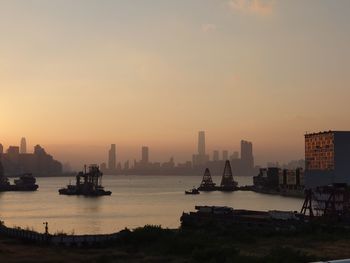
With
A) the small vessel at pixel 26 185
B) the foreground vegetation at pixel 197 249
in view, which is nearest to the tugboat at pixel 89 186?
the small vessel at pixel 26 185

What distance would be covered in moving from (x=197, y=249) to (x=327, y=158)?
66709 mm

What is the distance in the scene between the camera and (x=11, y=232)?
40531mm

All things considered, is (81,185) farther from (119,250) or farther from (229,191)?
(119,250)

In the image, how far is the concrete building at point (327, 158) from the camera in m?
84.8

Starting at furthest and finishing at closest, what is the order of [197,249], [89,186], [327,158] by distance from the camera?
[89,186], [327,158], [197,249]

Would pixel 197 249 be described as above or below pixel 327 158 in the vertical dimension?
below

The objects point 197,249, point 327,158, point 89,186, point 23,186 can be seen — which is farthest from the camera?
point 23,186

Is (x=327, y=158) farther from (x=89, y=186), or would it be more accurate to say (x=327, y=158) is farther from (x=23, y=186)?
(x=23, y=186)

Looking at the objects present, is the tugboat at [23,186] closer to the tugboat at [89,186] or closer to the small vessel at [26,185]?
the small vessel at [26,185]

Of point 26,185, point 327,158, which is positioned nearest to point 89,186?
point 26,185

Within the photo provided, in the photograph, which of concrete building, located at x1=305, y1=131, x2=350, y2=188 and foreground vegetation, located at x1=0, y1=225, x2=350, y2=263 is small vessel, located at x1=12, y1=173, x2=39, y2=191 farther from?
foreground vegetation, located at x1=0, y1=225, x2=350, y2=263

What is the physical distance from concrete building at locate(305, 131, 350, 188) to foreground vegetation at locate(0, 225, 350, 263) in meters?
48.2

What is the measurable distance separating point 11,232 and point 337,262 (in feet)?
121

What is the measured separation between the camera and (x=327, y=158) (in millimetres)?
88875
